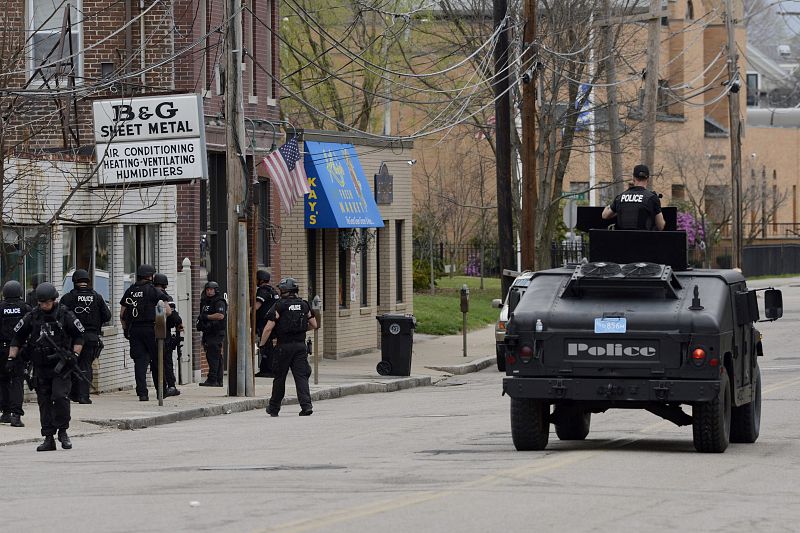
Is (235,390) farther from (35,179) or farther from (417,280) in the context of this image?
(417,280)

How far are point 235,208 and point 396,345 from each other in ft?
18.2

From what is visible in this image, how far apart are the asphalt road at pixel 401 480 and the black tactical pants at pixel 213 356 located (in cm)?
551

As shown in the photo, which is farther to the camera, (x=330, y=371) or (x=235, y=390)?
(x=330, y=371)

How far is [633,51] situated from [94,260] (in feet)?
92.8

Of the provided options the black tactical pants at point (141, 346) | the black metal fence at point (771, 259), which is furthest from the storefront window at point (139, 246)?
the black metal fence at point (771, 259)

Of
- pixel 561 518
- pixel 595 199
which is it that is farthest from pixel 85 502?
pixel 595 199

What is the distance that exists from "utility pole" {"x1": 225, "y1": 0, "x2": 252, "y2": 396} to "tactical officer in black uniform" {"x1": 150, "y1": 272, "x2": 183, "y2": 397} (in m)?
0.82

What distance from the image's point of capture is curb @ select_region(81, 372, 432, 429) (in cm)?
1979

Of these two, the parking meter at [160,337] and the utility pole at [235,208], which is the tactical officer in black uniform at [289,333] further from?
the utility pole at [235,208]

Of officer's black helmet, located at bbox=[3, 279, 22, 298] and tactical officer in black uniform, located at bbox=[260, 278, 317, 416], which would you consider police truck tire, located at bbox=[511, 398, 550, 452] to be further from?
officer's black helmet, located at bbox=[3, 279, 22, 298]

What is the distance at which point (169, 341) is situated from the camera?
76.1 ft

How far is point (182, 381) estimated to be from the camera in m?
26.1

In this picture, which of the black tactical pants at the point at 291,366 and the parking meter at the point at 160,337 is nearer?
the black tactical pants at the point at 291,366

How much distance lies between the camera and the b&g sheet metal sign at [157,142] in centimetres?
2336
